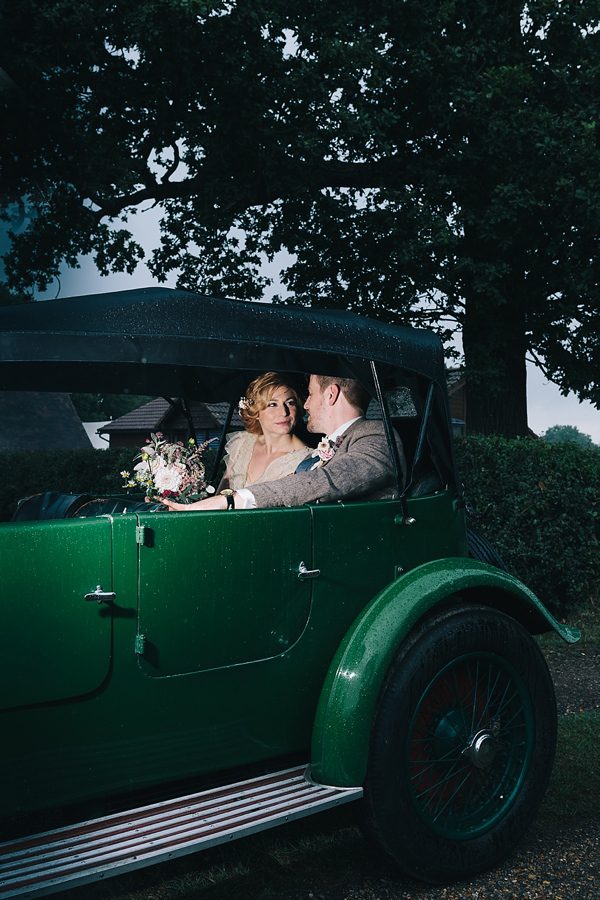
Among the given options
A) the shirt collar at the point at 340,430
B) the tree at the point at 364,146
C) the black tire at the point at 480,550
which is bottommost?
the black tire at the point at 480,550

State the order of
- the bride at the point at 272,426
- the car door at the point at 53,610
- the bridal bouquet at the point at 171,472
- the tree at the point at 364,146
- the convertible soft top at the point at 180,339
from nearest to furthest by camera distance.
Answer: the car door at the point at 53,610 < the convertible soft top at the point at 180,339 < the bridal bouquet at the point at 171,472 < the bride at the point at 272,426 < the tree at the point at 364,146

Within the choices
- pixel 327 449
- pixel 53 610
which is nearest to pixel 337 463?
pixel 327 449

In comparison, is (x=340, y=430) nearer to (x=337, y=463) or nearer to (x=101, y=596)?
(x=337, y=463)

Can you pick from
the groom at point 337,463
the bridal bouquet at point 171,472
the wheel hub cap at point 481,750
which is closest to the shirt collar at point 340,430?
the groom at point 337,463

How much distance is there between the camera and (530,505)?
7438 millimetres

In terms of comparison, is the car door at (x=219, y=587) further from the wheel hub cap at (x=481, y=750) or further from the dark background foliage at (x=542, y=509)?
the dark background foliage at (x=542, y=509)

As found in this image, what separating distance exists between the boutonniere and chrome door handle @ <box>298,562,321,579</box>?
2.21 feet

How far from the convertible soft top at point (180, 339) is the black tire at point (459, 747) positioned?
1026 millimetres

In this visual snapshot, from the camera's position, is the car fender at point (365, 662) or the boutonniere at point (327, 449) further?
the boutonniere at point (327, 449)

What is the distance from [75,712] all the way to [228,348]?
1478 mm

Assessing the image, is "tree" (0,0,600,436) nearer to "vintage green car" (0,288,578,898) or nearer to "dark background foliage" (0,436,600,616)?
"dark background foliage" (0,436,600,616)

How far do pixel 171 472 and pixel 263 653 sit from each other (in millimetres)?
1201

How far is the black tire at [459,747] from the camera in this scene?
8.75 ft

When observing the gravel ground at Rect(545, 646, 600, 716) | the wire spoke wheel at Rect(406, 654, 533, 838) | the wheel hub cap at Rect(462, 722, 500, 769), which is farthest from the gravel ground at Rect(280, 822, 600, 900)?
the gravel ground at Rect(545, 646, 600, 716)
